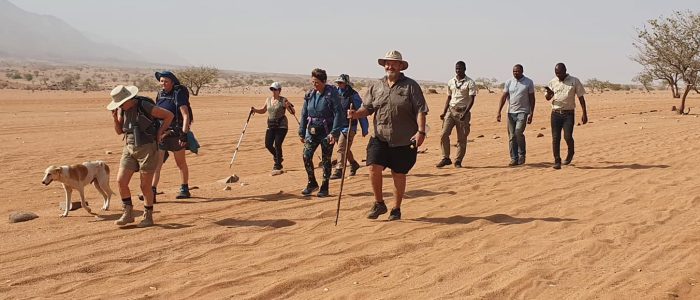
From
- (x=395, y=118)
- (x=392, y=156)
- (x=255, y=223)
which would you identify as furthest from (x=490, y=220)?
(x=255, y=223)

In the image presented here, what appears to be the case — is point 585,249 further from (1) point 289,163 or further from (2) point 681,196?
(1) point 289,163

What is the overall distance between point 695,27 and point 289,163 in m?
20.1

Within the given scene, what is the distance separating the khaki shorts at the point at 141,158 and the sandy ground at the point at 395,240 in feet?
2.18

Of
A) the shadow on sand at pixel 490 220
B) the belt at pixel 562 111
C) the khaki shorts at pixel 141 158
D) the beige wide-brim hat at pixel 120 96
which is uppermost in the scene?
the beige wide-brim hat at pixel 120 96

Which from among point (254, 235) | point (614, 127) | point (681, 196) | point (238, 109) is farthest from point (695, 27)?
point (254, 235)

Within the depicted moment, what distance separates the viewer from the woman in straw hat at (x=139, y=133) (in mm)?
7445

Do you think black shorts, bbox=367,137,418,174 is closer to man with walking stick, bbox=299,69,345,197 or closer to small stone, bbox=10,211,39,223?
man with walking stick, bbox=299,69,345,197

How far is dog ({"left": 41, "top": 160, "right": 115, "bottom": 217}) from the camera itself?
8.41 metres

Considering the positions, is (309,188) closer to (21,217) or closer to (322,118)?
(322,118)

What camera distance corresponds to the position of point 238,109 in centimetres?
3256

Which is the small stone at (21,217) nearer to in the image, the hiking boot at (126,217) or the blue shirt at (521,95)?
the hiking boot at (126,217)

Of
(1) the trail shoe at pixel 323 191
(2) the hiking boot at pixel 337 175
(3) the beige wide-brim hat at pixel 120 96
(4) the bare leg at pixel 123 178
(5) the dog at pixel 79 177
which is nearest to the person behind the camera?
(3) the beige wide-brim hat at pixel 120 96

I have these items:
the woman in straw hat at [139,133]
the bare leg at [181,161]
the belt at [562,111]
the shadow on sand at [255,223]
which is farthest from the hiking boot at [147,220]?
the belt at [562,111]

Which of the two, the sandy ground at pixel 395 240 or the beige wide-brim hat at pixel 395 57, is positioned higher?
the beige wide-brim hat at pixel 395 57
